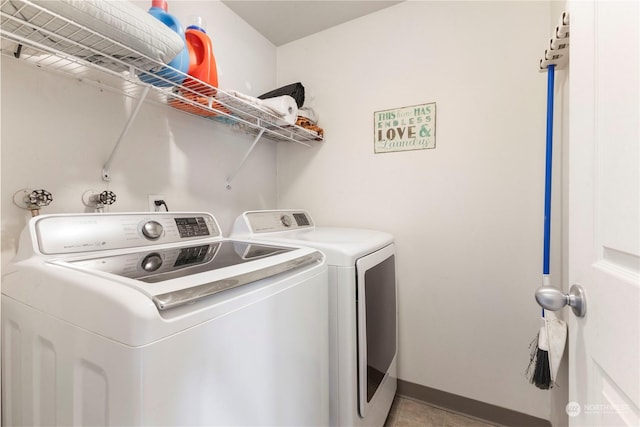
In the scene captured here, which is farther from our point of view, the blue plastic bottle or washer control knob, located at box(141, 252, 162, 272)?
the blue plastic bottle

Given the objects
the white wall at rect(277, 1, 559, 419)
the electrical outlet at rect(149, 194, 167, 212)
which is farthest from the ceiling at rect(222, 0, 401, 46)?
the electrical outlet at rect(149, 194, 167, 212)

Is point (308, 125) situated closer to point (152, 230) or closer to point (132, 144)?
point (132, 144)

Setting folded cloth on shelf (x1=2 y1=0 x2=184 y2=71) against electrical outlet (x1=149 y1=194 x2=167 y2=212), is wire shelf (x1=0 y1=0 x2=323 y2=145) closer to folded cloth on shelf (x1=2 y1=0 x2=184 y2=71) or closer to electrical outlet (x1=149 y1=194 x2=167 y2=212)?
folded cloth on shelf (x1=2 y1=0 x2=184 y2=71)

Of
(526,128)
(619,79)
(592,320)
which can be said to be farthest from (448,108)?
(592,320)

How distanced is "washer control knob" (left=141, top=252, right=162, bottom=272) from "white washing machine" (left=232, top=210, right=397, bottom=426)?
473 mm

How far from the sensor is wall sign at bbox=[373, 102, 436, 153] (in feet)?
5.88

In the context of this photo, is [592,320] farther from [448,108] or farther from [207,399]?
[448,108]

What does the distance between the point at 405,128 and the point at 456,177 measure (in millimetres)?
468

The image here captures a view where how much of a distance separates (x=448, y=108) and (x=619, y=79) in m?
1.33

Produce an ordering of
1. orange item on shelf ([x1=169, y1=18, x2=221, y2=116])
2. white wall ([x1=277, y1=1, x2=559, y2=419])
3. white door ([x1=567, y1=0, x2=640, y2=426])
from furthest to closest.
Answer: white wall ([x1=277, y1=1, x2=559, y2=419])
orange item on shelf ([x1=169, y1=18, x2=221, y2=116])
white door ([x1=567, y1=0, x2=640, y2=426])

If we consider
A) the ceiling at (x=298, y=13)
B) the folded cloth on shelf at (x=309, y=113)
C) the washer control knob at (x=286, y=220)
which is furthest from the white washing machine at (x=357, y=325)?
the ceiling at (x=298, y=13)

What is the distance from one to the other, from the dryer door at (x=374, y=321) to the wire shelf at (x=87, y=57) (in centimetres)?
103

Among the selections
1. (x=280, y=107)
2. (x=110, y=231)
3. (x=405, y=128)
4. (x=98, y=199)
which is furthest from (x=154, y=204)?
(x=405, y=128)

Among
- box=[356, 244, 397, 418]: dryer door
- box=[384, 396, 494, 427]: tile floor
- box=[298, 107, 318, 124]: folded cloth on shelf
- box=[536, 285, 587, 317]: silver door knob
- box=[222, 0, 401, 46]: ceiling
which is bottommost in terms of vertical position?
box=[384, 396, 494, 427]: tile floor
